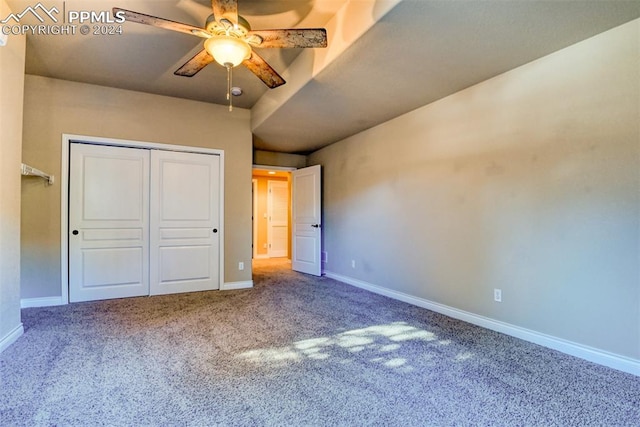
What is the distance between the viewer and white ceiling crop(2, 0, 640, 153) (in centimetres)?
203

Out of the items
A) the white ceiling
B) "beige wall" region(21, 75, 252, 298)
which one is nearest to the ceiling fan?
the white ceiling

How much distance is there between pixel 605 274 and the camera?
2205 millimetres

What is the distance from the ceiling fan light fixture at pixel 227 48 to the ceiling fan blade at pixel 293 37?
0.07 metres

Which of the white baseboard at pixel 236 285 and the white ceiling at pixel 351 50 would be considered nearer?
the white ceiling at pixel 351 50

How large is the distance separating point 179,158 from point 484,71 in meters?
3.78

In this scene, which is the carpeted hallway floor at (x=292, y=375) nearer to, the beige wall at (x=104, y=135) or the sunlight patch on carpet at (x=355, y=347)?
the sunlight patch on carpet at (x=355, y=347)

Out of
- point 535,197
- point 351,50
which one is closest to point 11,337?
point 351,50

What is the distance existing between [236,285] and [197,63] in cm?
308

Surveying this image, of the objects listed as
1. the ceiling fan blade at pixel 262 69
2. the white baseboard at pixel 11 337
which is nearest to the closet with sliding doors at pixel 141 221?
the white baseboard at pixel 11 337

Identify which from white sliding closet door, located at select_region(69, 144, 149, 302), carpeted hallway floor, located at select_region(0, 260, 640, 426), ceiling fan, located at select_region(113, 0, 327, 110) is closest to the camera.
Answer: carpeted hallway floor, located at select_region(0, 260, 640, 426)

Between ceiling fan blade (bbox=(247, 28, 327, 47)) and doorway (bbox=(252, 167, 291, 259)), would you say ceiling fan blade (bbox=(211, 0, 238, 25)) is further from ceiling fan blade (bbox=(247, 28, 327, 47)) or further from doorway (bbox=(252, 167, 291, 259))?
doorway (bbox=(252, 167, 291, 259))

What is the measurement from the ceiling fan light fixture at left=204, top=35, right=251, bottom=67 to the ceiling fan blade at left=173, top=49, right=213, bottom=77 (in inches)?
7.5

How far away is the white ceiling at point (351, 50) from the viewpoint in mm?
2027

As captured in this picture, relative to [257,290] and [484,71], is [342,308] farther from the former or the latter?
[484,71]
